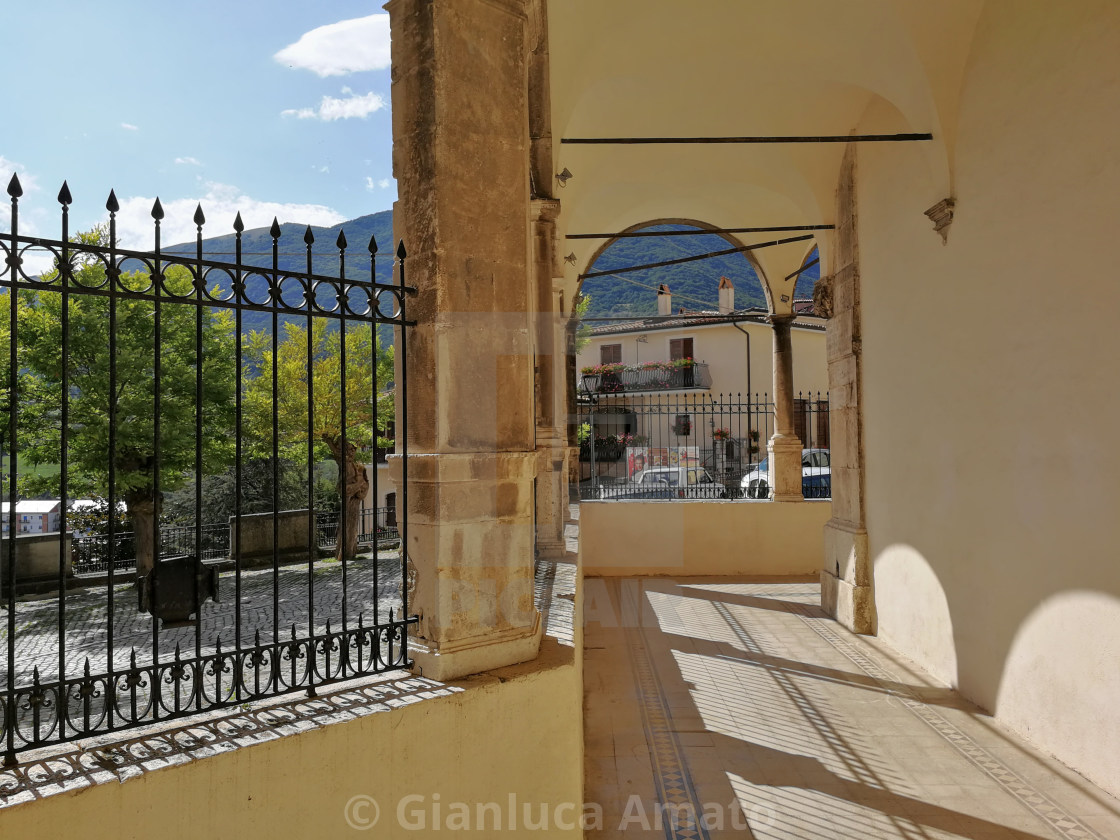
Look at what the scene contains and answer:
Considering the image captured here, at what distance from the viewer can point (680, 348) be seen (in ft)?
98.1

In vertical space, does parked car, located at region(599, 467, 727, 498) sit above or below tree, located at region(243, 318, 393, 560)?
below

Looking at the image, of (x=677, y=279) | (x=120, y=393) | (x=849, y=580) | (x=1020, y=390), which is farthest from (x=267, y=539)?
(x=677, y=279)

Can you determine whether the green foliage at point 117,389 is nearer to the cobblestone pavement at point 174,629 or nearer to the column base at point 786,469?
the cobblestone pavement at point 174,629

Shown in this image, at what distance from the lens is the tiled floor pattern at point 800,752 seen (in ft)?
13.7

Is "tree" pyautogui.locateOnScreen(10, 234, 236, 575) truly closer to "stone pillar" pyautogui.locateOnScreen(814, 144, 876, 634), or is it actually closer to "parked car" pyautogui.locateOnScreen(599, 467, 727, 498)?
"parked car" pyautogui.locateOnScreen(599, 467, 727, 498)

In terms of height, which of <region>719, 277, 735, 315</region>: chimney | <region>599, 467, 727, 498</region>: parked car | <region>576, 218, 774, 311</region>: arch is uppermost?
<region>719, 277, 735, 315</region>: chimney

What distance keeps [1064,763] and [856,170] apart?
6.14m

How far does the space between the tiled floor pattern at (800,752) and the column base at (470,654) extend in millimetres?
1587

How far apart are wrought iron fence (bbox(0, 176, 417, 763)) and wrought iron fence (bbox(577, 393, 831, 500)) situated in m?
4.82

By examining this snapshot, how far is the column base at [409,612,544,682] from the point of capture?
9.87ft

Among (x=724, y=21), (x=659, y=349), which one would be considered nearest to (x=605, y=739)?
(x=724, y=21)

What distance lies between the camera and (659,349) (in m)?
30.8

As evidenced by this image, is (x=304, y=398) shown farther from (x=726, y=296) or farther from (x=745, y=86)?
(x=726, y=296)

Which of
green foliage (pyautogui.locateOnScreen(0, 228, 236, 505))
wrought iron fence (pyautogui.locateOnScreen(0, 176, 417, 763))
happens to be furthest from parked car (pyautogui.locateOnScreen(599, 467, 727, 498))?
green foliage (pyautogui.locateOnScreen(0, 228, 236, 505))
